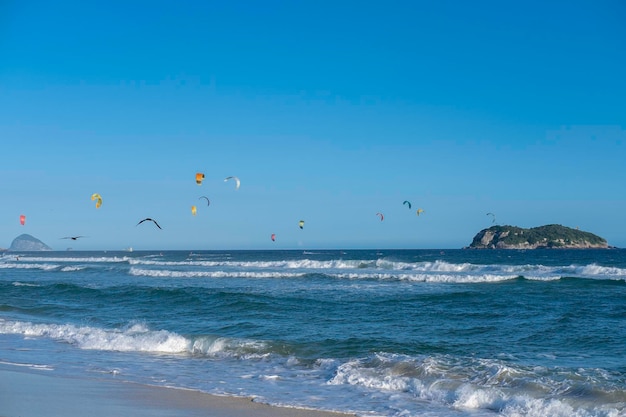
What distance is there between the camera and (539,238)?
404 feet

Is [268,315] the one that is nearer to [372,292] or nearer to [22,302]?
[372,292]

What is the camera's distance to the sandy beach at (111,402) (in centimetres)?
801

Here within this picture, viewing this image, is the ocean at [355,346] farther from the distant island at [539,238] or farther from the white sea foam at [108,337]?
the distant island at [539,238]

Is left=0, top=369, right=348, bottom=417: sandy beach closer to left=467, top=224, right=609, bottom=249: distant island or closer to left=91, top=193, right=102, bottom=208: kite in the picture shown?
left=91, top=193, right=102, bottom=208: kite

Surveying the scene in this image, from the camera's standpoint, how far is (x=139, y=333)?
1505 cm

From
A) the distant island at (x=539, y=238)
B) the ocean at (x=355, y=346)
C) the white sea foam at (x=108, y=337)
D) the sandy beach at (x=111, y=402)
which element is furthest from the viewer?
the distant island at (x=539, y=238)

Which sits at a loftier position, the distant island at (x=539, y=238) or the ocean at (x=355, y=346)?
the distant island at (x=539, y=238)

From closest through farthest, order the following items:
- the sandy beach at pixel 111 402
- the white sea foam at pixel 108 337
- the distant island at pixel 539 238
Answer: the sandy beach at pixel 111 402 < the white sea foam at pixel 108 337 < the distant island at pixel 539 238

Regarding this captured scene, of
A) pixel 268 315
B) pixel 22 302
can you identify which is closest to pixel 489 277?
pixel 268 315

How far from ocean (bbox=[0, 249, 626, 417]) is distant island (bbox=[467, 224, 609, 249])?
10438 centimetres

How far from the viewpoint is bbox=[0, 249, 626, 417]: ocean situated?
9023 millimetres

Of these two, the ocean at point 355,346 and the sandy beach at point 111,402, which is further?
the ocean at point 355,346

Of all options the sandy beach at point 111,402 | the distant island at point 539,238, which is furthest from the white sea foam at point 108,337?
the distant island at point 539,238

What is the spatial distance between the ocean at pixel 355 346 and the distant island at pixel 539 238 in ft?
342
